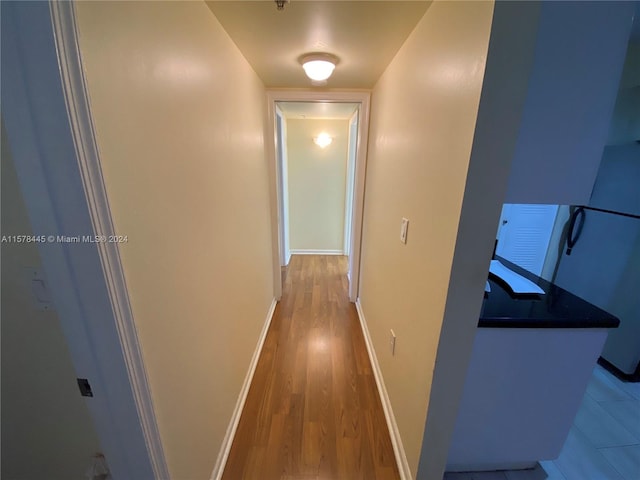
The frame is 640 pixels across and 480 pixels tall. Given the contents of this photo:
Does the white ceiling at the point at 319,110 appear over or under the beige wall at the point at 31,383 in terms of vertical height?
over

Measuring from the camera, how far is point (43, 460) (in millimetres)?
872

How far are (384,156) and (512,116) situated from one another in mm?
1099

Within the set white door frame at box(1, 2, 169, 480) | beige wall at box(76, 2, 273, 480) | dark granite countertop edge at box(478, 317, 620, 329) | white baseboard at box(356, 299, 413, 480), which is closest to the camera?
white door frame at box(1, 2, 169, 480)

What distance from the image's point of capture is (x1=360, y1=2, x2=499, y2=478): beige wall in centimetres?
80

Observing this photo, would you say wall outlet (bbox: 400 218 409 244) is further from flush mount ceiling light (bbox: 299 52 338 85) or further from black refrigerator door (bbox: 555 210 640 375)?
black refrigerator door (bbox: 555 210 640 375)

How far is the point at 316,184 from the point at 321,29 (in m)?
2.87

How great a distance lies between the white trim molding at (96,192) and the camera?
478 millimetres

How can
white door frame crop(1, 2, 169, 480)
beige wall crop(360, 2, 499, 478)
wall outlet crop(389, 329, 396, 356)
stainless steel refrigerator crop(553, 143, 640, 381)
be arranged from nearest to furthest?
1. white door frame crop(1, 2, 169, 480)
2. beige wall crop(360, 2, 499, 478)
3. wall outlet crop(389, 329, 396, 356)
4. stainless steel refrigerator crop(553, 143, 640, 381)

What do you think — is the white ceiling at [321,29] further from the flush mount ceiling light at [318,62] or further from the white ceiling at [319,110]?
the white ceiling at [319,110]

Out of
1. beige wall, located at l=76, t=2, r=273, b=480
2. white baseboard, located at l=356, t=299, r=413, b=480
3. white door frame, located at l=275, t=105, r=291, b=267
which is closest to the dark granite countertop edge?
white baseboard, located at l=356, t=299, r=413, b=480

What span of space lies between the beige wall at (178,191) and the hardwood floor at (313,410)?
0.23 m

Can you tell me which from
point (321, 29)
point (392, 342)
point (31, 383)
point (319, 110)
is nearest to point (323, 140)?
point (319, 110)

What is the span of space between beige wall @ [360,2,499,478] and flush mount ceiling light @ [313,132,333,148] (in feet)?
6.75

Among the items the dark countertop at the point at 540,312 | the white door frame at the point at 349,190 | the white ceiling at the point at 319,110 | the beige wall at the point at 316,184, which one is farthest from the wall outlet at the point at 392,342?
the beige wall at the point at 316,184
